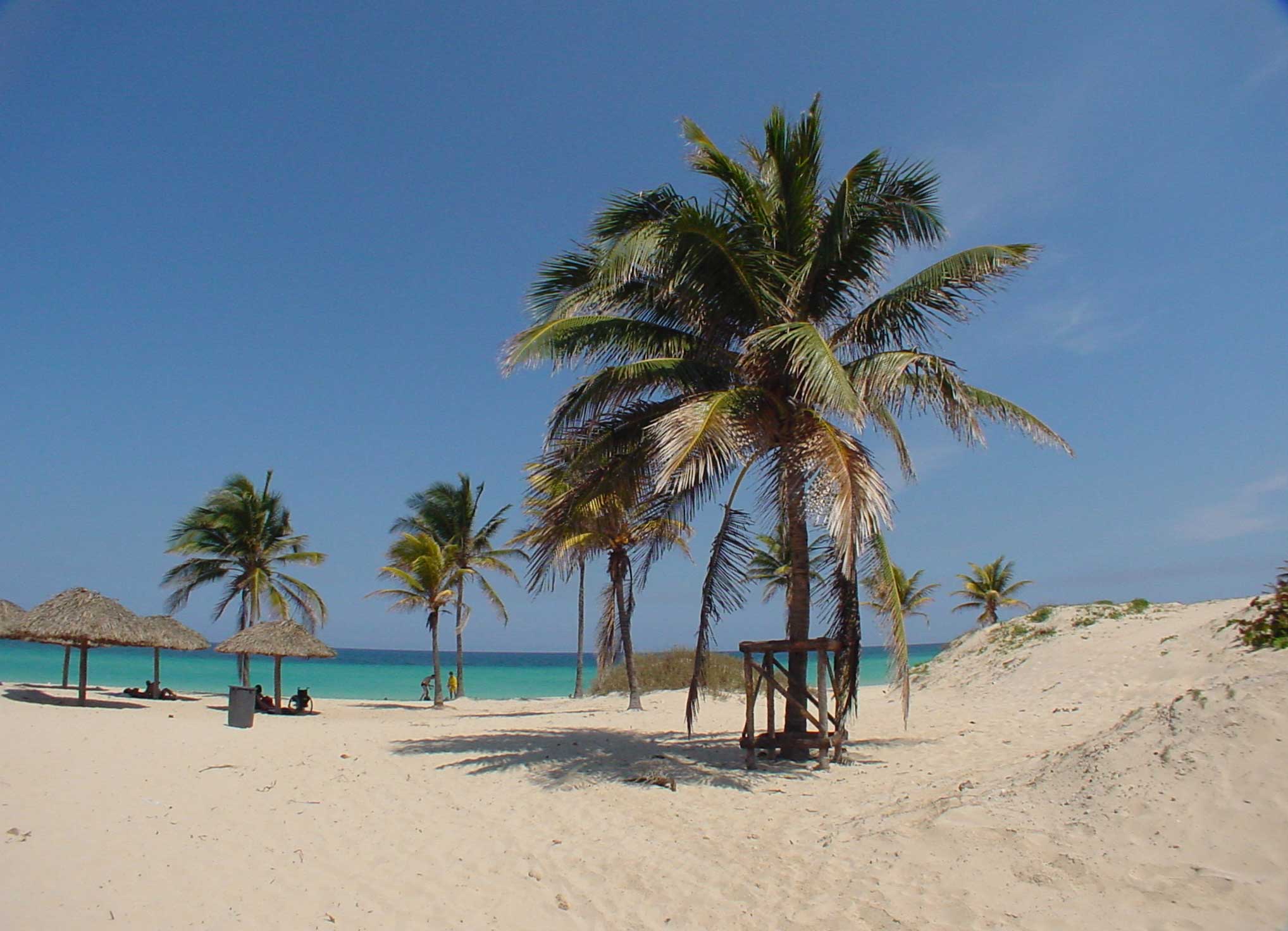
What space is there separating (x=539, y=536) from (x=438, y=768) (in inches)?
123

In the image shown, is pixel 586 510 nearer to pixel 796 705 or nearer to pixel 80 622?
pixel 796 705

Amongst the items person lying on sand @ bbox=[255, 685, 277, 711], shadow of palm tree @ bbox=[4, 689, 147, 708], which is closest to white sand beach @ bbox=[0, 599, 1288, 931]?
shadow of palm tree @ bbox=[4, 689, 147, 708]

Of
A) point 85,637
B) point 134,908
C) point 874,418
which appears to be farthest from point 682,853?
point 85,637

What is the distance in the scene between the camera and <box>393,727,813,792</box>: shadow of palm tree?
8500 millimetres

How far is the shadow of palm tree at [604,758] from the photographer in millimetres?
8500

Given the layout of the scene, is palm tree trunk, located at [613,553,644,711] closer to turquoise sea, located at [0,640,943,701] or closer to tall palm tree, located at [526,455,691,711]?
tall palm tree, located at [526,455,691,711]

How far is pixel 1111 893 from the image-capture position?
14.3ft

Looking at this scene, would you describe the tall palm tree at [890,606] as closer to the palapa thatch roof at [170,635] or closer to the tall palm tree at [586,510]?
the tall palm tree at [586,510]

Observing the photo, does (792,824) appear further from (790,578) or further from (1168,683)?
(1168,683)

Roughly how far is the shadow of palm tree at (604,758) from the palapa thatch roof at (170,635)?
31.9ft

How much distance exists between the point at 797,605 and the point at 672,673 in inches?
602

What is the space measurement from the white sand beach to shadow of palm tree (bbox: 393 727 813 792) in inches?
2.9

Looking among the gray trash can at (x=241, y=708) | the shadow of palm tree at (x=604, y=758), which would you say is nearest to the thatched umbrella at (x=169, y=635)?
the gray trash can at (x=241, y=708)

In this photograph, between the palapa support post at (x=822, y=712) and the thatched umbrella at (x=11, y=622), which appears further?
the thatched umbrella at (x=11, y=622)
